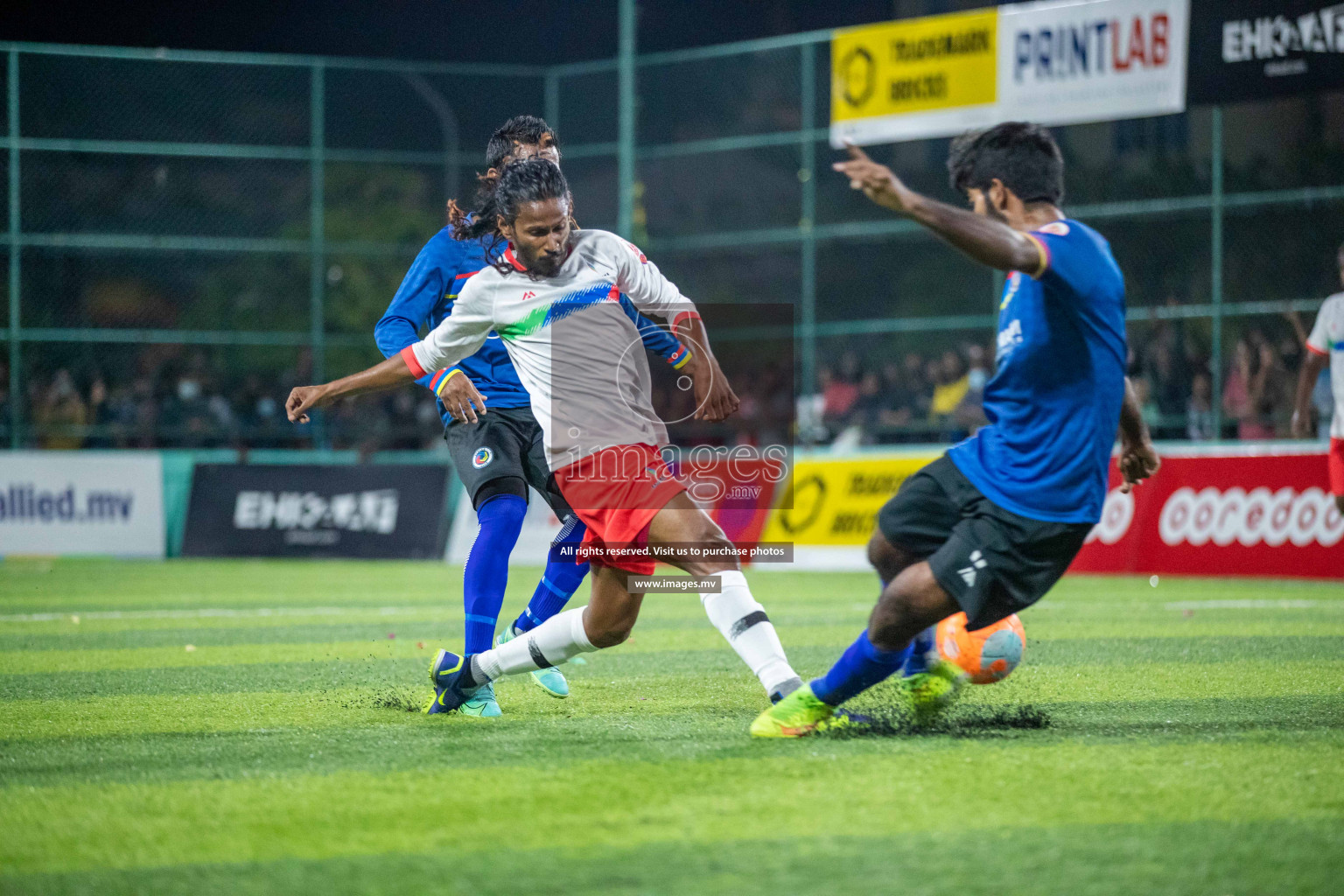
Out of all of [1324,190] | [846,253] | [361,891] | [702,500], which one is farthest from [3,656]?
[846,253]

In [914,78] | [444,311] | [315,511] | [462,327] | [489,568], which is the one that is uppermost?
[914,78]

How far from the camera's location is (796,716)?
4891mm

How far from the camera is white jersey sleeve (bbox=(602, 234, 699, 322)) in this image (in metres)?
5.28

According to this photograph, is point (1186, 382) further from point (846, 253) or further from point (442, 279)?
point (846, 253)

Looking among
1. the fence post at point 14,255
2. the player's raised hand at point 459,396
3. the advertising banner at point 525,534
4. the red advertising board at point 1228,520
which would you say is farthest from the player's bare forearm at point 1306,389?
the fence post at point 14,255

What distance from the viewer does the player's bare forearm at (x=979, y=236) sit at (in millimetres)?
4000

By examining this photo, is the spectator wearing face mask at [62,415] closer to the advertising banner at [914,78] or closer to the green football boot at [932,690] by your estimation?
the advertising banner at [914,78]

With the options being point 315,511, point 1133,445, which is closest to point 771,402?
point 315,511

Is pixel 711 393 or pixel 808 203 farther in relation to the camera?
pixel 808 203

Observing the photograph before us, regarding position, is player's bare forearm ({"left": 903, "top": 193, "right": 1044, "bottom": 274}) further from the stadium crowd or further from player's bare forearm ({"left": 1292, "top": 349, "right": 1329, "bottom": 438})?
the stadium crowd

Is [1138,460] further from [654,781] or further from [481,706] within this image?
[481,706]

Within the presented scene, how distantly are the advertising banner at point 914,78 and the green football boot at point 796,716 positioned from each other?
1322cm

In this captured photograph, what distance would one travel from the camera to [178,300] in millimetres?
34594

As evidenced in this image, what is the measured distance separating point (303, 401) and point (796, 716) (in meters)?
2.02
